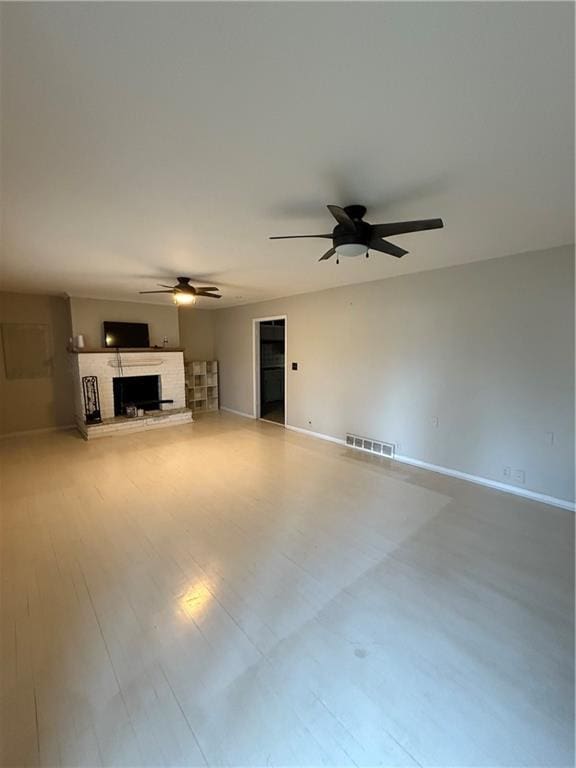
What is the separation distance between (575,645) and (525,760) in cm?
76

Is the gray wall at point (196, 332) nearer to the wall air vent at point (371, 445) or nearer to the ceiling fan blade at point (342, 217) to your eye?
the wall air vent at point (371, 445)

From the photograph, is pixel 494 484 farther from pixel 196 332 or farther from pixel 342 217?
pixel 196 332

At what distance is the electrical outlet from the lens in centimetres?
327

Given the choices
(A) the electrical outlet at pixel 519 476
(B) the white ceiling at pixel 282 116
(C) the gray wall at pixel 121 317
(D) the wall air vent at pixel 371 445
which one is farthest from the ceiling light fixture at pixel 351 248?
→ (C) the gray wall at pixel 121 317

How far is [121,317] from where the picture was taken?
601 centimetres

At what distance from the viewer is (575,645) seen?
167cm

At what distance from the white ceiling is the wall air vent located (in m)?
2.79

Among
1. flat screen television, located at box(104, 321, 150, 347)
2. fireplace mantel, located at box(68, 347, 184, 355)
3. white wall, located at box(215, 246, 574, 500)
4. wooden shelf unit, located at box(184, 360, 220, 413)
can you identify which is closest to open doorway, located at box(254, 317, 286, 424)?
wooden shelf unit, located at box(184, 360, 220, 413)

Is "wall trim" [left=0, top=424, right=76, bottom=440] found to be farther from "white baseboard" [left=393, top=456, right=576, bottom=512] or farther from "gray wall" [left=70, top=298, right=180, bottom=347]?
"white baseboard" [left=393, top=456, right=576, bottom=512]

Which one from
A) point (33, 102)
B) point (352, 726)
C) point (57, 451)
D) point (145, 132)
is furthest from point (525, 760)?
point (57, 451)

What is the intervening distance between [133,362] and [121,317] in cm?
89

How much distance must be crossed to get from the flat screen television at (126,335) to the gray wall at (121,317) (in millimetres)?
127

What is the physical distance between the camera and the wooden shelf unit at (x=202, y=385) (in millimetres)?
7168

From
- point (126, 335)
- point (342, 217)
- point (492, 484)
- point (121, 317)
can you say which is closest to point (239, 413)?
point (126, 335)
